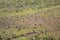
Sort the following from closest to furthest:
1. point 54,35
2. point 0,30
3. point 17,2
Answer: point 54,35
point 0,30
point 17,2

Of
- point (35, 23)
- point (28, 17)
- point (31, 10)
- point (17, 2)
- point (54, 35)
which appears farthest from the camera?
point (17, 2)

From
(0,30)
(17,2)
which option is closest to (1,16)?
(0,30)

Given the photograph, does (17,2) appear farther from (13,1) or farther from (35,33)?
(35,33)

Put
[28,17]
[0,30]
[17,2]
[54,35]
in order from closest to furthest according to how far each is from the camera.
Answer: [54,35] → [0,30] → [28,17] → [17,2]

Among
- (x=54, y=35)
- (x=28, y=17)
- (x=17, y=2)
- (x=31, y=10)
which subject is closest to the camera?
(x=54, y=35)

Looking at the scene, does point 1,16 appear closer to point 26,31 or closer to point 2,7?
point 2,7

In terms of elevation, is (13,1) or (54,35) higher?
(13,1)

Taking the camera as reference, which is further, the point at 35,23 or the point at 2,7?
the point at 2,7

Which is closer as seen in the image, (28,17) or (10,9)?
(28,17)

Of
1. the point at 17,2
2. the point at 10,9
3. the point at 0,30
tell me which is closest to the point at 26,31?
the point at 0,30
